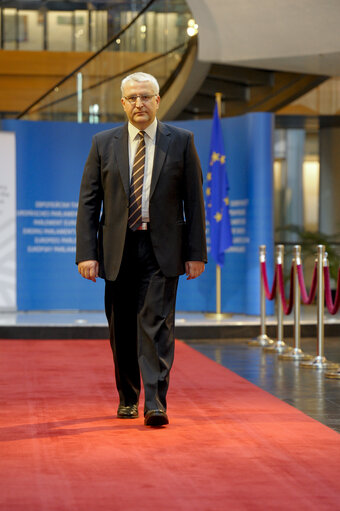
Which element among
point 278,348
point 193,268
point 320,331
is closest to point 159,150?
point 193,268

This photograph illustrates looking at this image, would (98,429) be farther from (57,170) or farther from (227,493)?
(57,170)

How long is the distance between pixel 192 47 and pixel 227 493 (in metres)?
8.90

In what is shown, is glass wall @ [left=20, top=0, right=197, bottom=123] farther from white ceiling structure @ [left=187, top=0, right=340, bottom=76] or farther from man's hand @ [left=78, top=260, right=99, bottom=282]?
man's hand @ [left=78, top=260, right=99, bottom=282]

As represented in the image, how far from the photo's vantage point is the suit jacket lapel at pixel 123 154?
415 cm

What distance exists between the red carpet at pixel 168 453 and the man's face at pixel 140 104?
4.68ft

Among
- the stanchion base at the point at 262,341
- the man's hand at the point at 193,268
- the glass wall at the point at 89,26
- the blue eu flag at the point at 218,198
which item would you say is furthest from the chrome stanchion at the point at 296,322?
the glass wall at the point at 89,26

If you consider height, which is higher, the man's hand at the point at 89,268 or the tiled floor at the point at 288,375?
Result: the man's hand at the point at 89,268

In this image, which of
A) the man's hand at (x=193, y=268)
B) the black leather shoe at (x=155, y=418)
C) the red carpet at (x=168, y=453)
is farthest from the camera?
the man's hand at (x=193, y=268)

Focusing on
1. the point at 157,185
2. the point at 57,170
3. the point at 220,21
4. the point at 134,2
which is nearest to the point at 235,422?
the point at 157,185

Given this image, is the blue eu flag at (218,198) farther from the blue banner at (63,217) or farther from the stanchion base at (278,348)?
the stanchion base at (278,348)

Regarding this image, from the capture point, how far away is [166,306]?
13.5 ft

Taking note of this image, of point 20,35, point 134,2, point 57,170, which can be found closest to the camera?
point 57,170

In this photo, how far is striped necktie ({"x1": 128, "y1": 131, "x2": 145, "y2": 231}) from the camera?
4121 millimetres

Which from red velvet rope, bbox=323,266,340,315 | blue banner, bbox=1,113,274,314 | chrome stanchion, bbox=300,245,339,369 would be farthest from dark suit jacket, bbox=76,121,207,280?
blue banner, bbox=1,113,274,314
